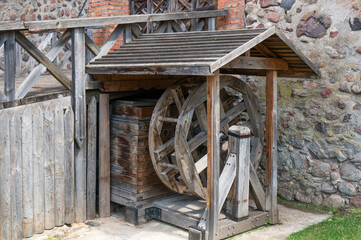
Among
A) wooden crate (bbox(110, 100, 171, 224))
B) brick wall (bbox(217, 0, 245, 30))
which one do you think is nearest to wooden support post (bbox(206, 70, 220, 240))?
wooden crate (bbox(110, 100, 171, 224))

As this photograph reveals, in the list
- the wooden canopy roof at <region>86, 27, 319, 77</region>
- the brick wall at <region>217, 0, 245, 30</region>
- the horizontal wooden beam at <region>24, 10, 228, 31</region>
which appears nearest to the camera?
the wooden canopy roof at <region>86, 27, 319, 77</region>

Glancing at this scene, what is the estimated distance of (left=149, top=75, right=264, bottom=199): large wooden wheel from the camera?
5246mm

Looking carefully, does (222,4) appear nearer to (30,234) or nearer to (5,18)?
(30,234)

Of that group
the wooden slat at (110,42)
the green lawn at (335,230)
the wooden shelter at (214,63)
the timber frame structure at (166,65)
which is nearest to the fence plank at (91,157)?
the timber frame structure at (166,65)

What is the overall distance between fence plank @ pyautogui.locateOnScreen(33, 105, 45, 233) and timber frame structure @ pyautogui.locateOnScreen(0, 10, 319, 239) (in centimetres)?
31

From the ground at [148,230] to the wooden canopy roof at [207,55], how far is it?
1.76 metres

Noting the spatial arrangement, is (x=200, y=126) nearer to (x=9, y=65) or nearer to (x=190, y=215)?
(x=190, y=215)

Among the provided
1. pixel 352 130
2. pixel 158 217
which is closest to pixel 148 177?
pixel 158 217

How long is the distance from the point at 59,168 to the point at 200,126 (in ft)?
5.60

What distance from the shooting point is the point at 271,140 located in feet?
18.5

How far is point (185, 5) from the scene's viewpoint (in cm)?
769

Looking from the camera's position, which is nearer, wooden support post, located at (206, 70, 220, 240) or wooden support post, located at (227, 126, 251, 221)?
wooden support post, located at (206, 70, 220, 240)

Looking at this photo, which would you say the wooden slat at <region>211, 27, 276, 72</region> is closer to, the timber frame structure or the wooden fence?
→ the timber frame structure

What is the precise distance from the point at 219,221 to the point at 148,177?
1148 millimetres
